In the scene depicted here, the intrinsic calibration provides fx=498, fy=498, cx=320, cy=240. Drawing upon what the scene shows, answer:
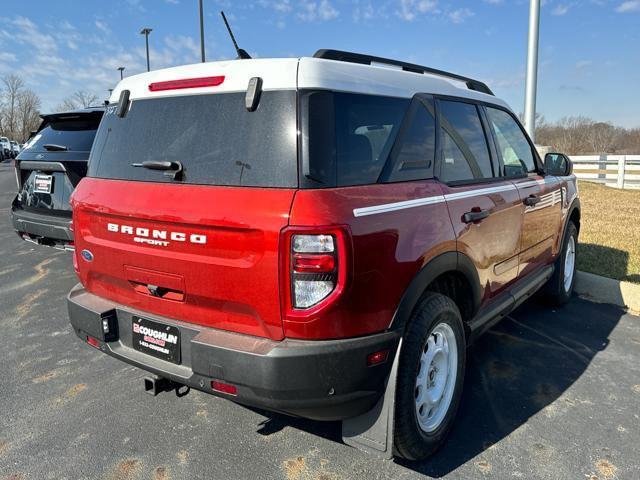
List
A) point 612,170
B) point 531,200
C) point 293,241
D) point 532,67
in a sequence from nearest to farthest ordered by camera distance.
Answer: point 293,241 → point 531,200 → point 532,67 → point 612,170

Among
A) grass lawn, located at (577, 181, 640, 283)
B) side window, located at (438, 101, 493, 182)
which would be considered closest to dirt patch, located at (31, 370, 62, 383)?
side window, located at (438, 101, 493, 182)

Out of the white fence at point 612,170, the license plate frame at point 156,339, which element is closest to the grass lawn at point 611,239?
the license plate frame at point 156,339

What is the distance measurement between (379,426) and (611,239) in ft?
22.3

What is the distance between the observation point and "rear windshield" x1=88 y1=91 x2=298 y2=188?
211 centimetres

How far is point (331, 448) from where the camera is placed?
2721 millimetres

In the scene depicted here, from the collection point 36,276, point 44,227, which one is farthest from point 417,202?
point 36,276

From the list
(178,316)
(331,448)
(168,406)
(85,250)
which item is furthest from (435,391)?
(85,250)

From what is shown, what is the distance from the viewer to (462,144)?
3.10 m

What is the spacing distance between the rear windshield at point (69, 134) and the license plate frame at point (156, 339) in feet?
10.8

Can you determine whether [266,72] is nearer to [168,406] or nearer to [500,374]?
[168,406]

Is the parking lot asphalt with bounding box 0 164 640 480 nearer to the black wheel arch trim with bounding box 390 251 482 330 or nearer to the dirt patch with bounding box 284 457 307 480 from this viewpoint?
the dirt patch with bounding box 284 457 307 480

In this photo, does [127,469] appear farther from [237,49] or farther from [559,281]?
[559,281]

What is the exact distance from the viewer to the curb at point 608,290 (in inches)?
199

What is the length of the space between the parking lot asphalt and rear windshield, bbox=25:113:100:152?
6.67ft
